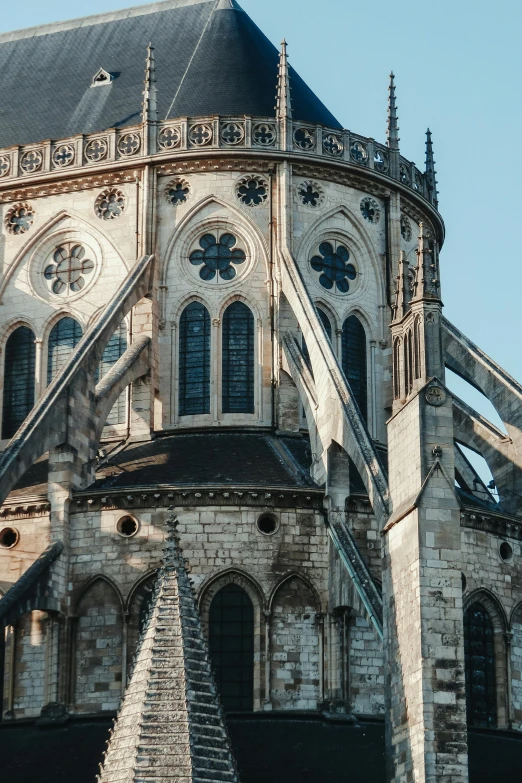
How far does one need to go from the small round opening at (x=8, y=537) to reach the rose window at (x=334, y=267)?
1064cm

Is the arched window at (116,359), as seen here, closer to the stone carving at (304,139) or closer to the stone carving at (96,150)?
the stone carving at (96,150)

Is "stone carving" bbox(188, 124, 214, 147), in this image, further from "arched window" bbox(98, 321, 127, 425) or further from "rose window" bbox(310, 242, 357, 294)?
"arched window" bbox(98, 321, 127, 425)

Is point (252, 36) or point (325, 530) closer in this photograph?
point (325, 530)

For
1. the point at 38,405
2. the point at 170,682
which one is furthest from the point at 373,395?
the point at 170,682

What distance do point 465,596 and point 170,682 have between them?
1135 cm

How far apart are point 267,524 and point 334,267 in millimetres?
9044

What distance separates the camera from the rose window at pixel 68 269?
50750 mm

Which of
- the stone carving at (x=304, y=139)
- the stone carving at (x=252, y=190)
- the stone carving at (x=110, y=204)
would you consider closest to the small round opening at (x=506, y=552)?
the stone carving at (x=252, y=190)

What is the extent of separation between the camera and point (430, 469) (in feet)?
128

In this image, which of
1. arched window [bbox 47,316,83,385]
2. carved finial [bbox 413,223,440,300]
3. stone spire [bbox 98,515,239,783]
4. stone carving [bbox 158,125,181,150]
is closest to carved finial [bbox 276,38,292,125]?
stone carving [bbox 158,125,181,150]

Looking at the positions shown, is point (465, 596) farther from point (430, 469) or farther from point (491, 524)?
point (430, 469)

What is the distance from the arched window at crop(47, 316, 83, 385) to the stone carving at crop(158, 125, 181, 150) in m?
4.93

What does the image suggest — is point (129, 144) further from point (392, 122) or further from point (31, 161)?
point (392, 122)

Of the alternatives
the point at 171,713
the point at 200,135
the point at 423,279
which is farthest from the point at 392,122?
the point at 171,713
